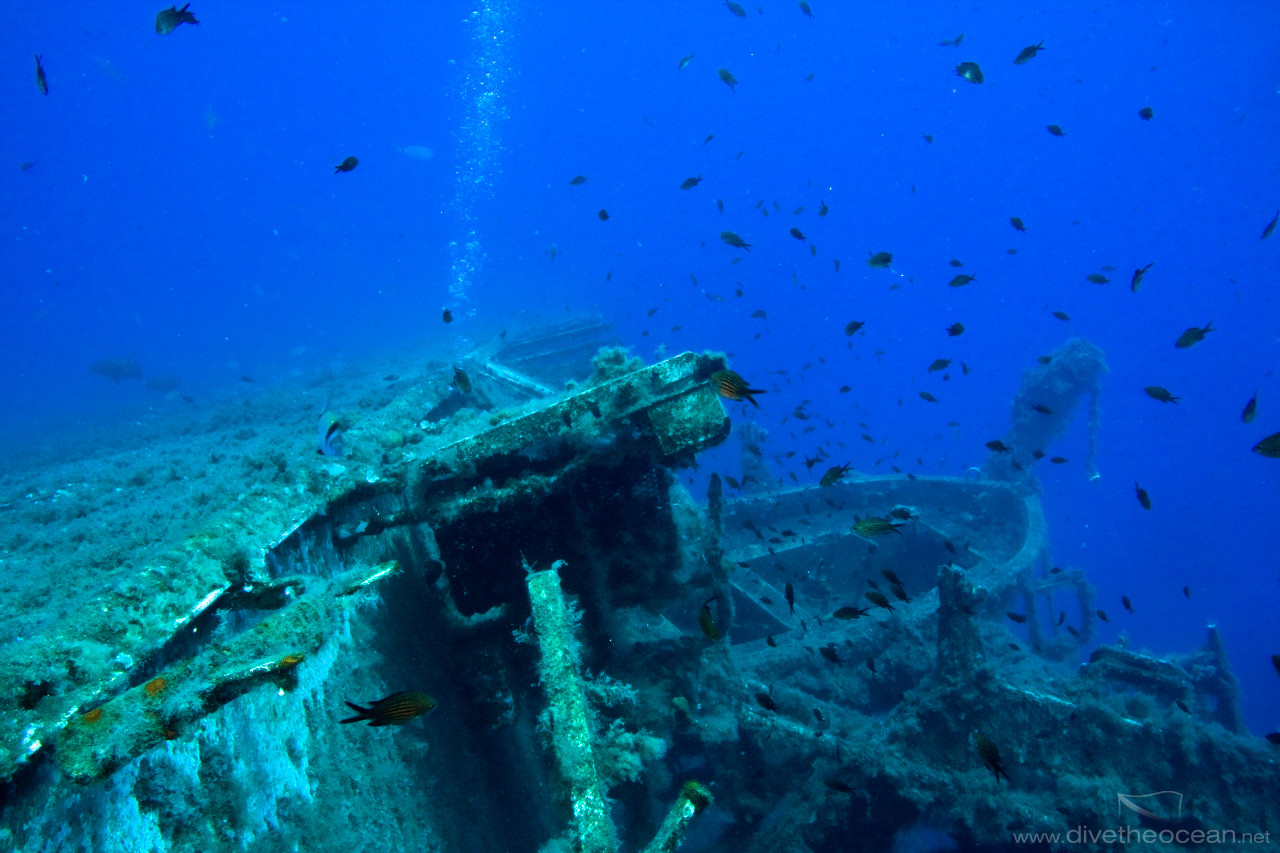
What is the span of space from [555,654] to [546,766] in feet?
2.22

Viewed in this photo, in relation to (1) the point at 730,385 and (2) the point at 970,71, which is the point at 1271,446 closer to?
(1) the point at 730,385

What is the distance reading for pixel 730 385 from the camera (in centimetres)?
445

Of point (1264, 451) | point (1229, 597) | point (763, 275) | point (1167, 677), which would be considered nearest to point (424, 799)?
point (1264, 451)

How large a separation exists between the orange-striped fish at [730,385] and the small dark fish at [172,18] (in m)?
6.43

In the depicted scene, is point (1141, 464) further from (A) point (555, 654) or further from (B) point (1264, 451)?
(A) point (555, 654)

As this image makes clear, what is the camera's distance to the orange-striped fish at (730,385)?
14.4ft

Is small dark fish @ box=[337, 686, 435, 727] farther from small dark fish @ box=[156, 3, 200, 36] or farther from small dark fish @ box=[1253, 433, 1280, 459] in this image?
small dark fish @ box=[1253, 433, 1280, 459]

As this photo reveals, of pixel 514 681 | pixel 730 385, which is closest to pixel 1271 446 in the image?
pixel 730 385

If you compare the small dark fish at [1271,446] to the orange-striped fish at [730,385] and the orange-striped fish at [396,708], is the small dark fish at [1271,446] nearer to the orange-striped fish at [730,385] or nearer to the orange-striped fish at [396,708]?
the orange-striped fish at [730,385]

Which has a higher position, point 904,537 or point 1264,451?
point 904,537

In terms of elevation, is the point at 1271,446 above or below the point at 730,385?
below

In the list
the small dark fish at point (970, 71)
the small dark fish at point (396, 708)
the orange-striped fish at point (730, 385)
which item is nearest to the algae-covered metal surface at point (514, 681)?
the orange-striped fish at point (730, 385)

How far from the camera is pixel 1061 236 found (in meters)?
168

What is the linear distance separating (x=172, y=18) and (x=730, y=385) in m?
7.26
